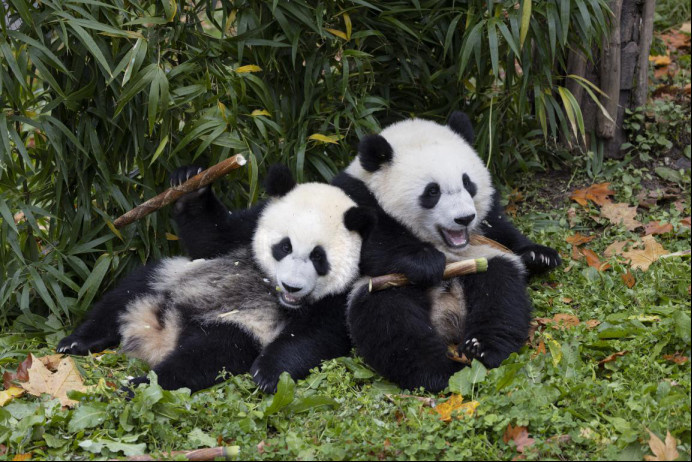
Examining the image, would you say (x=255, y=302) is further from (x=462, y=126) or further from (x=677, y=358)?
(x=677, y=358)

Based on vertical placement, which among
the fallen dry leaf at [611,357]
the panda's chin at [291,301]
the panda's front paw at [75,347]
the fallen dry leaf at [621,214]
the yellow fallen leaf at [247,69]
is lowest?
the panda's front paw at [75,347]

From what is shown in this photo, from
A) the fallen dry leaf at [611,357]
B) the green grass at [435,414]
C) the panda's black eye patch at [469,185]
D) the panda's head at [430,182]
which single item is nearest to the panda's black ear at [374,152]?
the panda's head at [430,182]

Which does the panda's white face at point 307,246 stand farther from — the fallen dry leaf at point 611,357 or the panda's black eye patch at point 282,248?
the fallen dry leaf at point 611,357

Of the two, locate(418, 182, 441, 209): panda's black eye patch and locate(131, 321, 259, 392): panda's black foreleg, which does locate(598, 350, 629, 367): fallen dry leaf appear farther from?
locate(131, 321, 259, 392): panda's black foreleg

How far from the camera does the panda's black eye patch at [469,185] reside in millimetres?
4617

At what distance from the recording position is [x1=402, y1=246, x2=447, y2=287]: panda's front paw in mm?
4254

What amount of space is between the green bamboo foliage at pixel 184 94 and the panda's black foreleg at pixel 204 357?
93 centimetres

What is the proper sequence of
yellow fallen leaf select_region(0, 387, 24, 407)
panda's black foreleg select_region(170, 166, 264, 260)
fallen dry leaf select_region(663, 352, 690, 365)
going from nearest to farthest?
1. fallen dry leaf select_region(663, 352, 690, 365)
2. yellow fallen leaf select_region(0, 387, 24, 407)
3. panda's black foreleg select_region(170, 166, 264, 260)

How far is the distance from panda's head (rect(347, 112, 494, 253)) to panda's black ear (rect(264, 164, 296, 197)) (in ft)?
1.48

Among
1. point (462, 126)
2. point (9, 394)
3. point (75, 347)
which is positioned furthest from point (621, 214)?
point (9, 394)

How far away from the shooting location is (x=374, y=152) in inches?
182

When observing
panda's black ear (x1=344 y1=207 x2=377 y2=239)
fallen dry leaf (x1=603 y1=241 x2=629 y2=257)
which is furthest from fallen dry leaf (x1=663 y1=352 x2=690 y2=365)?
panda's black ear (x1=344 y1=207 x2=377 y2=239)

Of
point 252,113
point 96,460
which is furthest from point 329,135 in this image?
point 96,460

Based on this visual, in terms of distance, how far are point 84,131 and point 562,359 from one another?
3034 mm
